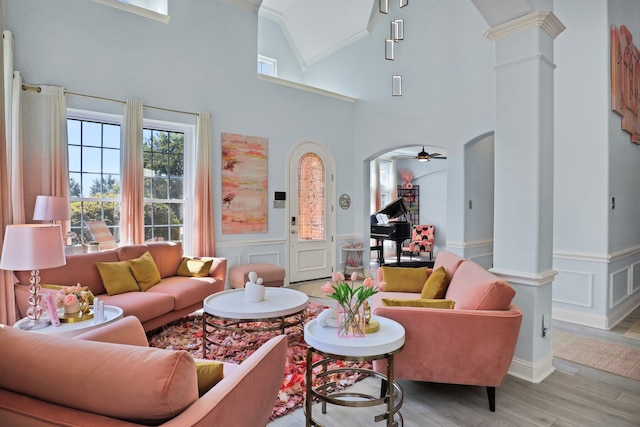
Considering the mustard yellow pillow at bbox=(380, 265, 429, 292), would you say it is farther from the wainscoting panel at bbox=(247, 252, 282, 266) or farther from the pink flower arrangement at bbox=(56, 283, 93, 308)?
the pink flower arrangement at bbox=(56, 283, 93, 308)

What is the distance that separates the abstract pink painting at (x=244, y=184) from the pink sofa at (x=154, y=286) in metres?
1.05

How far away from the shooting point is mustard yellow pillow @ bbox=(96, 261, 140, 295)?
12.0 feet

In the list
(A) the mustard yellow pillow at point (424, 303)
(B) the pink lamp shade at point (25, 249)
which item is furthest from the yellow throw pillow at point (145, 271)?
(A) the mustard yellow pillow at point (424, 303)

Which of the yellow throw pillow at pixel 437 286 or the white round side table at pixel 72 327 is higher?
the yellow throw pillow at pixel 437 286

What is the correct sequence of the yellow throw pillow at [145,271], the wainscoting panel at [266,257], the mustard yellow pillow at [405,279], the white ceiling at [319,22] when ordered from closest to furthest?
the mustard yellow pillow at [405,279], the yellow throw pillow at [145,271], the wainscoting panel at [266,257], the white ceiling at [319,22]

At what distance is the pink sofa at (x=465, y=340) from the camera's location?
7.57ft

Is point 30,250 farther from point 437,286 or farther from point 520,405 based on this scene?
point 520,405

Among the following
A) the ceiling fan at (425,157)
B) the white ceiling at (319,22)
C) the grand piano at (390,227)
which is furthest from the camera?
the grand piano at (390,227)

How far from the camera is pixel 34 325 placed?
2.47 m

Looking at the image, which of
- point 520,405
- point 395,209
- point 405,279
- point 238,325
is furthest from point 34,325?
point 395,209

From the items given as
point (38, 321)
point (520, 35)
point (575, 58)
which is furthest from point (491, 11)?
point (38, 321)

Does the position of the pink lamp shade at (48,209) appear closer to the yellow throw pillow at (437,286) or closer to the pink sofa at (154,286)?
the pink sofa at (154,286)

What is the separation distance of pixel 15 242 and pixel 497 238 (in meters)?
3.63

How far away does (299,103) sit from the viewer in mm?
6242
